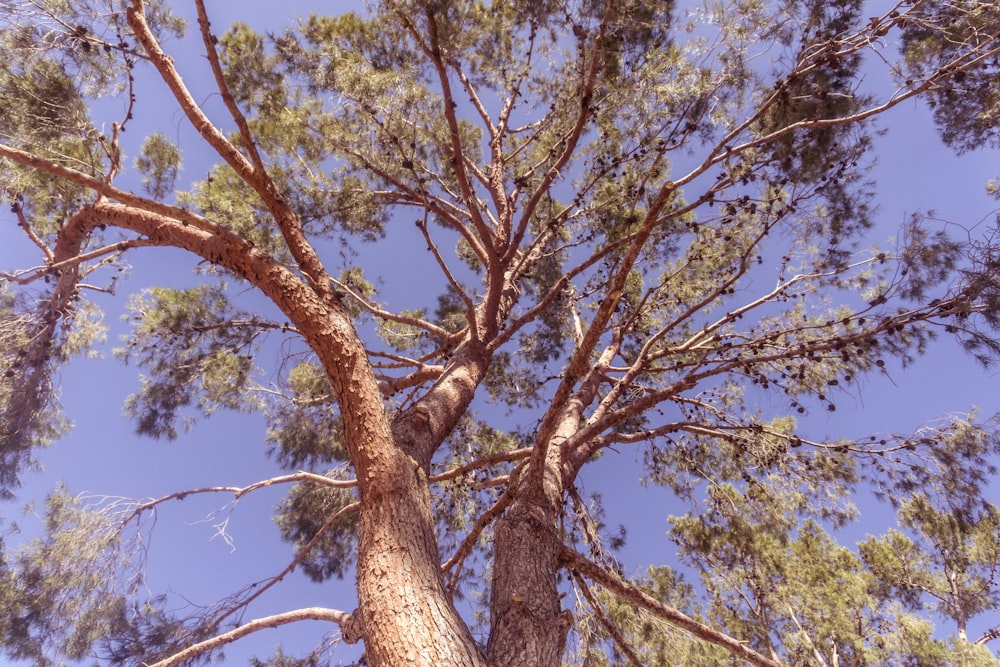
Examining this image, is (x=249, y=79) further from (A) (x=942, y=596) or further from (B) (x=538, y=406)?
(A) (x=942, y=596)

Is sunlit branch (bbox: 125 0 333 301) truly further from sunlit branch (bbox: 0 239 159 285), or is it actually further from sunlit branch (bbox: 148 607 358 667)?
sunlit branch (bbox: 148 607 358 667)

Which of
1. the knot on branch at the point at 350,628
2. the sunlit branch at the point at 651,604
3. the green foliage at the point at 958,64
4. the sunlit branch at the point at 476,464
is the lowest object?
the knot on branch at the point at 350,628

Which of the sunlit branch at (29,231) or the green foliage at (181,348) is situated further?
the green foliage at (181,348)

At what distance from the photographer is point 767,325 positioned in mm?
4457

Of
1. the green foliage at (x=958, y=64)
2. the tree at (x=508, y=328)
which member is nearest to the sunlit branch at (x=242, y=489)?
the tree at (x=508, y=328)

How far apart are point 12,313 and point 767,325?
583 centimetres

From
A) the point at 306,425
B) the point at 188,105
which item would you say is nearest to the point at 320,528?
the point at 306,425

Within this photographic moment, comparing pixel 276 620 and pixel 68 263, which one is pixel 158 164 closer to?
pixel 68 263

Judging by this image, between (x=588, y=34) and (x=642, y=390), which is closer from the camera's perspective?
(x=588, y=34)

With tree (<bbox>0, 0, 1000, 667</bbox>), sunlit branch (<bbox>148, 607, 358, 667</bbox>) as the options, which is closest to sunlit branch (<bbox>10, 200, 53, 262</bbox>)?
tree (<bbox>0, 0, 1000, 667</bbox>)

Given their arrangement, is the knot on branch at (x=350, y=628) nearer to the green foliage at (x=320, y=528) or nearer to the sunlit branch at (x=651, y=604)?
the sunlit branch at (x=651, y=604)

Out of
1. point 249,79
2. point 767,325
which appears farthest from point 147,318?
point 767,325

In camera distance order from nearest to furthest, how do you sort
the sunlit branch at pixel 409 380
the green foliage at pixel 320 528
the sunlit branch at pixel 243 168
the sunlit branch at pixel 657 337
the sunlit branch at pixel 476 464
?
the sunlit branch at pixel 243 168
the sunlit branch at pixel 657 337
the sunlit branch at pixel 476 464
the sunlit branch at pixel 409 380
the green foliage at pixel 320 528

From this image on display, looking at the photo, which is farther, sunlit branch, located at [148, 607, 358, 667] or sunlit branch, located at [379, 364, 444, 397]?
sunlit branch, located at [379, 364, 444, 397]
